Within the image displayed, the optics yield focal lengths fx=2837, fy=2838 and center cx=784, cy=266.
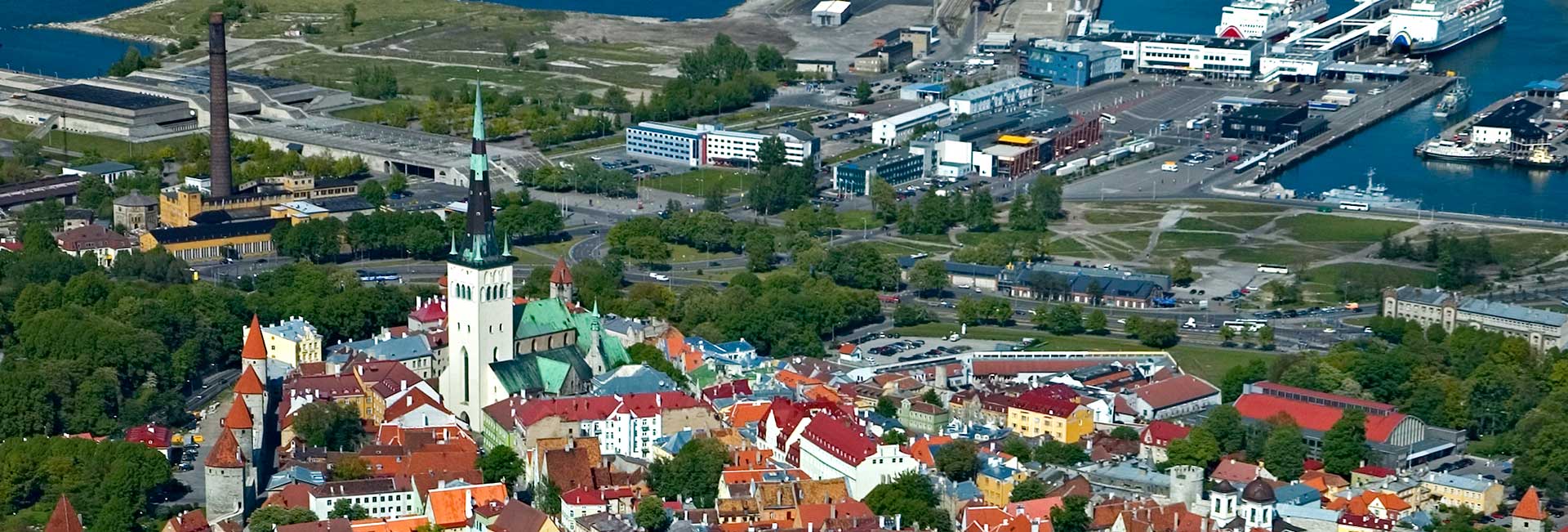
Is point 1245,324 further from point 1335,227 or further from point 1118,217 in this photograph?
point 1118,217

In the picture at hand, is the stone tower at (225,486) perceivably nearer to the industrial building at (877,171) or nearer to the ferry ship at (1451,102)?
the industrial building at (877,171)

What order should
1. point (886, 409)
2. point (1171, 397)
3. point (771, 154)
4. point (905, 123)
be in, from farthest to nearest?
Answer: point (905, 123) < point (771, 154) < point (1171, 397) < point (886, 409)

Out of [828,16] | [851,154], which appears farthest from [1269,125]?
[828,16]

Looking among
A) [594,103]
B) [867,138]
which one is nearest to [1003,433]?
[867,138]

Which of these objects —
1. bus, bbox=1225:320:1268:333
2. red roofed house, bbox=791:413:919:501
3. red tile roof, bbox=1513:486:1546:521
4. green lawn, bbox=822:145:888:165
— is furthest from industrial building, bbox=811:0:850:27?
red tile roof, bbox=1513:486:1546:521

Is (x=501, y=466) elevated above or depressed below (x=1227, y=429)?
below

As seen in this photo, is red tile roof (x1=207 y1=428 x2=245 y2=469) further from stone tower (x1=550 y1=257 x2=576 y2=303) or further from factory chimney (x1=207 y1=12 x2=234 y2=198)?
factory chimney (x1=207 y1=12 x2=234 y2=198)
